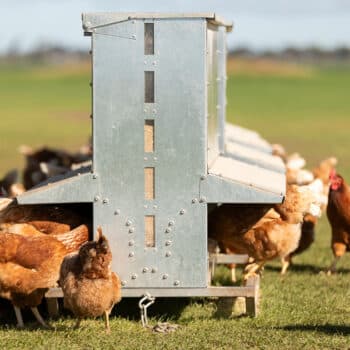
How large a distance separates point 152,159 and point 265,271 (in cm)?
376

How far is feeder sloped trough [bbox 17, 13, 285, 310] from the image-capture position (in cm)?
781

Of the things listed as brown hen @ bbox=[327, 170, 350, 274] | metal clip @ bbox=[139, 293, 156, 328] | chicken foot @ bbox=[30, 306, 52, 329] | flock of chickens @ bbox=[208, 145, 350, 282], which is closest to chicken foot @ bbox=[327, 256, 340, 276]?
brown hen @ bbox=[327, 170, 350, 274]

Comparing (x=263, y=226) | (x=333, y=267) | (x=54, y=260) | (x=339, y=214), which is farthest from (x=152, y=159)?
(x=333, y=267)

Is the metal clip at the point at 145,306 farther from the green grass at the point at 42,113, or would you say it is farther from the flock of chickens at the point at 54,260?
the green grass at the point at 42,113

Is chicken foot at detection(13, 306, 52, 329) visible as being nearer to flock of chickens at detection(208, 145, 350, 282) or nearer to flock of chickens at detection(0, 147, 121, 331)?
flock of chickens at detection(0, 147, 121, 331)

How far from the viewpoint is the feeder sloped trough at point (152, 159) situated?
25.6 ft

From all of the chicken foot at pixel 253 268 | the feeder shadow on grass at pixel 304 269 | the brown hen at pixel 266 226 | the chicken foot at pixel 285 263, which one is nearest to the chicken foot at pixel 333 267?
the feeder shadow on grass at pixel 304 269

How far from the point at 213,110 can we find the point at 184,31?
2129mm

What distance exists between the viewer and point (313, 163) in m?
23.5

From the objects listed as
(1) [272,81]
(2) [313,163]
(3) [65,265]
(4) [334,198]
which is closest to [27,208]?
(3) [65,265]

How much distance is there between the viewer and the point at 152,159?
786 cm

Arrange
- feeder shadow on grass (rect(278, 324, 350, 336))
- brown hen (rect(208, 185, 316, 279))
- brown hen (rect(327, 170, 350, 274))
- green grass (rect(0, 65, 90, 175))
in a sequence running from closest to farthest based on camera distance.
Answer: feeder shadow on grass (rect(278, 324, 350, 336)), brown hen (rect(208, 185, 316, 279)), brown hen (rect(327, 170, 350, 274)), green grass (rect(0, 65, 90, 175))

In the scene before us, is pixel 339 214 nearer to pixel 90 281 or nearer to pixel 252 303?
pixel 252 303

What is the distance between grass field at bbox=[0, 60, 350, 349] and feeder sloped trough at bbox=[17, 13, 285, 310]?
1.70 feet
